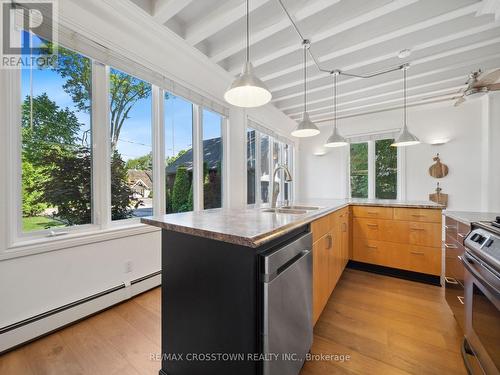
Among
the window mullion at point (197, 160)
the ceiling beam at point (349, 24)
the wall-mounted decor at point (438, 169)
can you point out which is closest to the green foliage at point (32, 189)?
the window mullion at point (197, 160)

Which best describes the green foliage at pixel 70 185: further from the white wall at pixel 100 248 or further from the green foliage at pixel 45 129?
the white wall at pixel 100 248

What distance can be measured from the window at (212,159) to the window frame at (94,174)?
0.13 metres

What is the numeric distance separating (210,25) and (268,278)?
250 cm

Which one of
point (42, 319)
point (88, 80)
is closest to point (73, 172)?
point (88, 80)

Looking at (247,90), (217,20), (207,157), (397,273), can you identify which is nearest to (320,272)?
(247,90)

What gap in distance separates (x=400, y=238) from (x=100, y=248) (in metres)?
3.29

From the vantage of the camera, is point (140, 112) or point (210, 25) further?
point (140, 112)

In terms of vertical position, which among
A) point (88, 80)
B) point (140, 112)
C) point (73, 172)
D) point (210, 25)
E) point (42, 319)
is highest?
point (210, 25)

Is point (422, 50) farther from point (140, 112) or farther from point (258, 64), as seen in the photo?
point (140, 112)

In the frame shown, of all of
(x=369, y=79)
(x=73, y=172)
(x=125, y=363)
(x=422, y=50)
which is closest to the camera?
(x=125, y=363)

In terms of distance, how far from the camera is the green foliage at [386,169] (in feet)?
16.0

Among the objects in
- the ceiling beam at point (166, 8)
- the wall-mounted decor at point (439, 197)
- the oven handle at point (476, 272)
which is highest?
the ceiling beam at point (166, 8)

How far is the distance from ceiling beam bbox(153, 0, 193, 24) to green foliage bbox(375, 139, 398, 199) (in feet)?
15.8

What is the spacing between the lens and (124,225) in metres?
2.21
